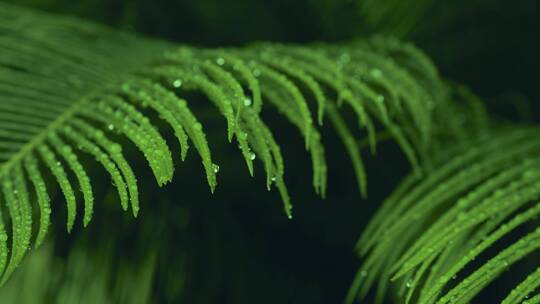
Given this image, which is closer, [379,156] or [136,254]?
[136,254]

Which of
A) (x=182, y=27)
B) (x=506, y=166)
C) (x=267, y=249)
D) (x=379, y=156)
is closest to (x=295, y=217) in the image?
(x=267, y=249)

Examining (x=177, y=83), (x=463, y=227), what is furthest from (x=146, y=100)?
(x=463, y=227)

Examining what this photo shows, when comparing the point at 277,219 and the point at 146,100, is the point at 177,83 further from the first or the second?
Answer: the point at 277,219

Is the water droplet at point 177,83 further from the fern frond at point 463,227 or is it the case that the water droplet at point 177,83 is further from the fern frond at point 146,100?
the fern frond at point 463,227

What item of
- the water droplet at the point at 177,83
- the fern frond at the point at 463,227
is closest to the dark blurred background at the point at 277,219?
the fern frond at the point at 463,227

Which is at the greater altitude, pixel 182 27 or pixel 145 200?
pixel 182 27

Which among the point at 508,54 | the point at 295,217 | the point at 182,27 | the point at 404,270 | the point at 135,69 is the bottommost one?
the point at 404,270

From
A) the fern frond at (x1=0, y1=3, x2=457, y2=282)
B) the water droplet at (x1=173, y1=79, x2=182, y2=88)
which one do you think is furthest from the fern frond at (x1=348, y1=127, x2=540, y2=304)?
the water droplet at (x1=173, y1=79, x2=182, y2=88)

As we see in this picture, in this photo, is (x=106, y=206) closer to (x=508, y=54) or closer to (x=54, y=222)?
(x=54, y=222)

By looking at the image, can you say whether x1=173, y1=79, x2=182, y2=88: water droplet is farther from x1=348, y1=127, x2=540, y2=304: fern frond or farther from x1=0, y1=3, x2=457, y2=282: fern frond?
x1=348, y1=127, x2=540, y2=304: fern frond
